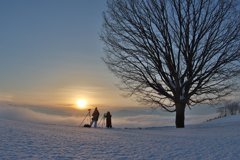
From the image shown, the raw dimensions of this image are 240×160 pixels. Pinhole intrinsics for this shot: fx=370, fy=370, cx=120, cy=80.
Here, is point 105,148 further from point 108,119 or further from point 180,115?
point 108,119

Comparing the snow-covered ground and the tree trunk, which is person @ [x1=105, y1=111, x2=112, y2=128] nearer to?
the tree trunk

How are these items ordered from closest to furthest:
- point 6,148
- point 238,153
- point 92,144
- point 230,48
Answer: point 6,148, point 238,153, point 92,144, point 230,48

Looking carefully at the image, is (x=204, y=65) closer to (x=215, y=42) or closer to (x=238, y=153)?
(x=215, y=42)

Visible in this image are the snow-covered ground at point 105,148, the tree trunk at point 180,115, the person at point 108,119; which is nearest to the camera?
the snow-covered ground at point 105,148

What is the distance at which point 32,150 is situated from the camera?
12930 millimetres

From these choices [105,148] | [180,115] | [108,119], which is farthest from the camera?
[108,119]

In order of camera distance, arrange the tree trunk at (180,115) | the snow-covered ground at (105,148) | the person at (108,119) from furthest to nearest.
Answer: the person at (108,119) < the tree trunk at (180,115) < the snow-covered ground at (105,148)

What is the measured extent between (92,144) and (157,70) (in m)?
14.6

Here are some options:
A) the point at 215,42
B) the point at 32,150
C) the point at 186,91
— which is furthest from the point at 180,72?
the point at 32,150

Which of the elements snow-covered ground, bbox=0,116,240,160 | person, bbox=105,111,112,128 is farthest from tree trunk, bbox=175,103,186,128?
snow-covered ground, bbox=0,116,240,160

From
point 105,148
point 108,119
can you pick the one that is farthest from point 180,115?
point 105,148

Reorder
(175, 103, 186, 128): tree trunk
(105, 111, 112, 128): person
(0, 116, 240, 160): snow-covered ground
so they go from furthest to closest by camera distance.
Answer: (105, 111, 112, 128): person → (175, 103, 186, 128): tree trunk → (0, 116, 240, 160): snow-covered ground

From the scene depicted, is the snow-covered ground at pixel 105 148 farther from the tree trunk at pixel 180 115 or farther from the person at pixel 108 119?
the person at pixel 108 119

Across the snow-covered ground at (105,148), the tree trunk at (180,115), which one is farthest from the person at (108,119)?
the snow-covered ground at (105,148)
